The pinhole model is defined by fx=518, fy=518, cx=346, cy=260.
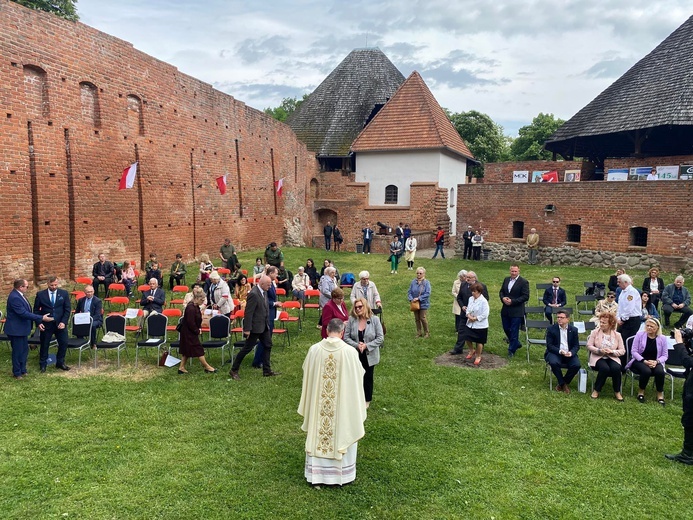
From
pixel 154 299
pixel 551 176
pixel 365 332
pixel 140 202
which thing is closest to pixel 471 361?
pixel 365 332

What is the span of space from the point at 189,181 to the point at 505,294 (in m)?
15.3

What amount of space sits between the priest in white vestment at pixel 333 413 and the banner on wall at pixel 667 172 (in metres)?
21.1

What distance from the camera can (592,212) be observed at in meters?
21.4

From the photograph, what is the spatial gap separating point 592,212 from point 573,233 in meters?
1.35

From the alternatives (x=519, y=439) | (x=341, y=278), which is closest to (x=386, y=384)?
(x=519, y=439)

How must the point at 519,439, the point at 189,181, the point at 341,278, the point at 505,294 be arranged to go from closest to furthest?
1. the point at 519,439
2. the point at 505,294
3. the point at 341,278
4. the point at 189,181

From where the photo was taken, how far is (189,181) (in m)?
21.6

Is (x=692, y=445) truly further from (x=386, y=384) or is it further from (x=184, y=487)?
(x=184, y=487)

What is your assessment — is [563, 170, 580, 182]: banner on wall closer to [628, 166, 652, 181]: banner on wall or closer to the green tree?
[628, 166, 652, 181]: banner on wall

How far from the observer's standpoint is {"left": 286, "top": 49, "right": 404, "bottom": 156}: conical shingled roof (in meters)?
37.2

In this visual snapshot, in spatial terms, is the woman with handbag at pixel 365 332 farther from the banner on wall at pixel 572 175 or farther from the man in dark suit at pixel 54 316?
the banner on wall at pixel 572 175

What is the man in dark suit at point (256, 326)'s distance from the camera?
27.8ft

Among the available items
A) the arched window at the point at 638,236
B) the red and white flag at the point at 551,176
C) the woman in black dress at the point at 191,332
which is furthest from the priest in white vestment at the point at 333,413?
the red and white flag at the point at 551,176

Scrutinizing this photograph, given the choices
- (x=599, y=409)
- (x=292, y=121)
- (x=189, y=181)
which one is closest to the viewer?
(x=599, y=409)
